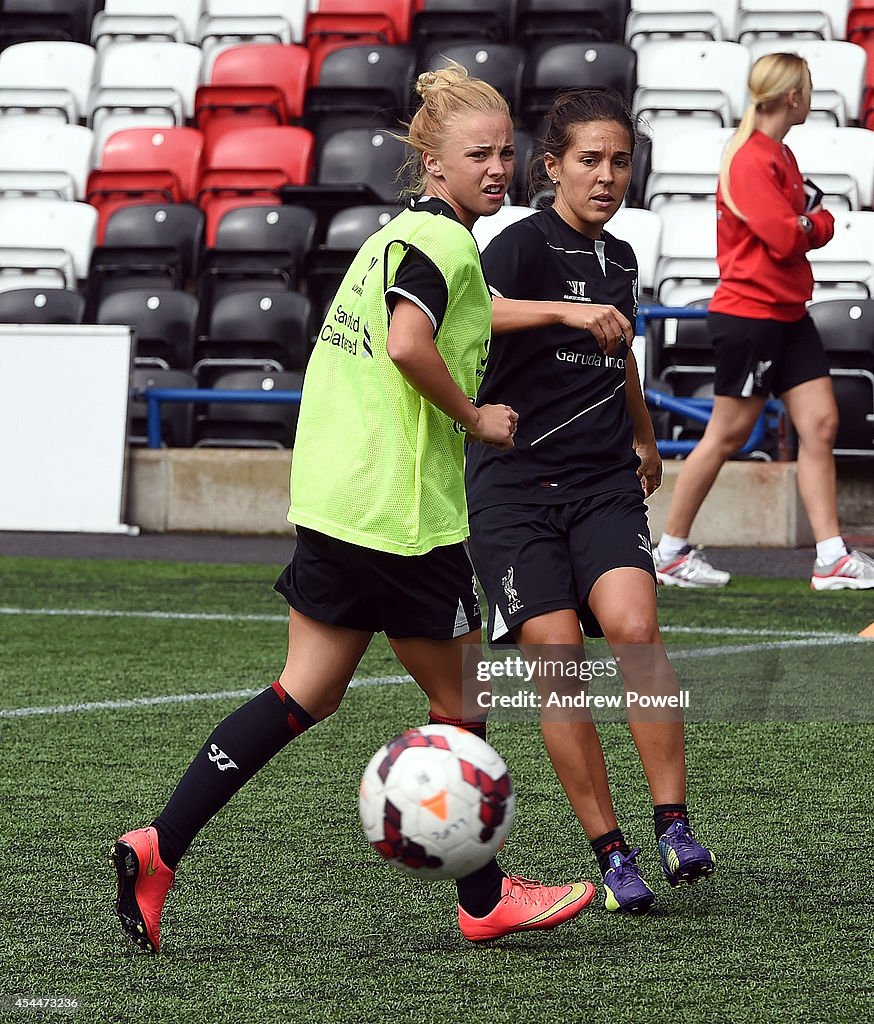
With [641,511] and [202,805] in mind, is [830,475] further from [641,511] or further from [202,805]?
[202,805]

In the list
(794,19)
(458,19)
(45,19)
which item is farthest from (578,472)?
(45,19)

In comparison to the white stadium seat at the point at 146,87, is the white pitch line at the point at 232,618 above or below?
below

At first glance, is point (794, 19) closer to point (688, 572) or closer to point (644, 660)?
point (688, 572)

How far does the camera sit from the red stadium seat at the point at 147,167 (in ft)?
35.7

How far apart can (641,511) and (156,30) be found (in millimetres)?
10201

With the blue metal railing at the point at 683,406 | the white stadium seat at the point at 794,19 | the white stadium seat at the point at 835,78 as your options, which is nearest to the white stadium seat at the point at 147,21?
the white stadium seat at the point at 794,19

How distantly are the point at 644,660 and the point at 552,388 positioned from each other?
1.75 feet

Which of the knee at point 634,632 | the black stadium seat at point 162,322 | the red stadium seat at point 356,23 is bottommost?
the black stadium seat at point 162,322

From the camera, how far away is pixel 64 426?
28.6ft

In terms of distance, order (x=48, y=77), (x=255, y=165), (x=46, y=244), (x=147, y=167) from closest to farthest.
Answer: (x=46, y=244), (x=255, y=165), (x=147, y=167), (x=48, y=77)

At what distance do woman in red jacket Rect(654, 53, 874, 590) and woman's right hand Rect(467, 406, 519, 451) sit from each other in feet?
12.2

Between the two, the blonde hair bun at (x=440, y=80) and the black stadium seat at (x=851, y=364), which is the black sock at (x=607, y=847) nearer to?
the blonde hair bun at (x=440, y=80)

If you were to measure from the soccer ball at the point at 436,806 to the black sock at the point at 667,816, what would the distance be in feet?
1.54

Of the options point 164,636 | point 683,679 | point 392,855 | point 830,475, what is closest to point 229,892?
point 392,855
